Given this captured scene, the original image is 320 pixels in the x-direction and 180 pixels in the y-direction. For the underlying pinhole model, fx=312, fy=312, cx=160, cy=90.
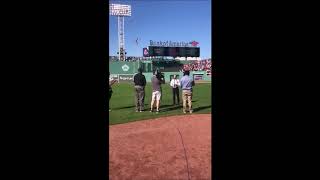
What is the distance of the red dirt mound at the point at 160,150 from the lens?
5445mm

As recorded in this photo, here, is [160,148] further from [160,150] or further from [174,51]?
[174,51]

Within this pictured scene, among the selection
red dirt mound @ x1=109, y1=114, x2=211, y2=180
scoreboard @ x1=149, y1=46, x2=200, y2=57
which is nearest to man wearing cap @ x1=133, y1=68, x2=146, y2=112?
red dirt mound @ x1=109, y1=114, x2=211, y2=180

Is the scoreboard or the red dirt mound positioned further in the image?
the scoreboard

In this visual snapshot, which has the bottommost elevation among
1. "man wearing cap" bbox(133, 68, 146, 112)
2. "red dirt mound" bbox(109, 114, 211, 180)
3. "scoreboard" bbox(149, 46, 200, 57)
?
"red dirt mound" bbox(109, 114, 211, 180)

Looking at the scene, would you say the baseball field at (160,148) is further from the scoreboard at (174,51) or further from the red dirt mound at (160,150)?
the scoreboard at (174,51)

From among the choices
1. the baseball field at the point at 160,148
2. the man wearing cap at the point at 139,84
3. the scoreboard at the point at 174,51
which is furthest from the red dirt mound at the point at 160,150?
the scoreboard at the point at 174,51

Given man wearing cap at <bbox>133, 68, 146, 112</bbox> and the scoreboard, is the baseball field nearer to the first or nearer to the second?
man wearing cap at <bbox>133, 68, 146, 112</bbox>

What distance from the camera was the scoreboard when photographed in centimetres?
5210

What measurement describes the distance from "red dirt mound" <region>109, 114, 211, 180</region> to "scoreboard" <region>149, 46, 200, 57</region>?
42.5 metres

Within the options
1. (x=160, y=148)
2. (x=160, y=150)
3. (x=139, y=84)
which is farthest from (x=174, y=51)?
(x=160, y=150)

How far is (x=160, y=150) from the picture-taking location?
6812mm

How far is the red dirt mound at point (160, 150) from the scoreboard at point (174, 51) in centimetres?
4252
